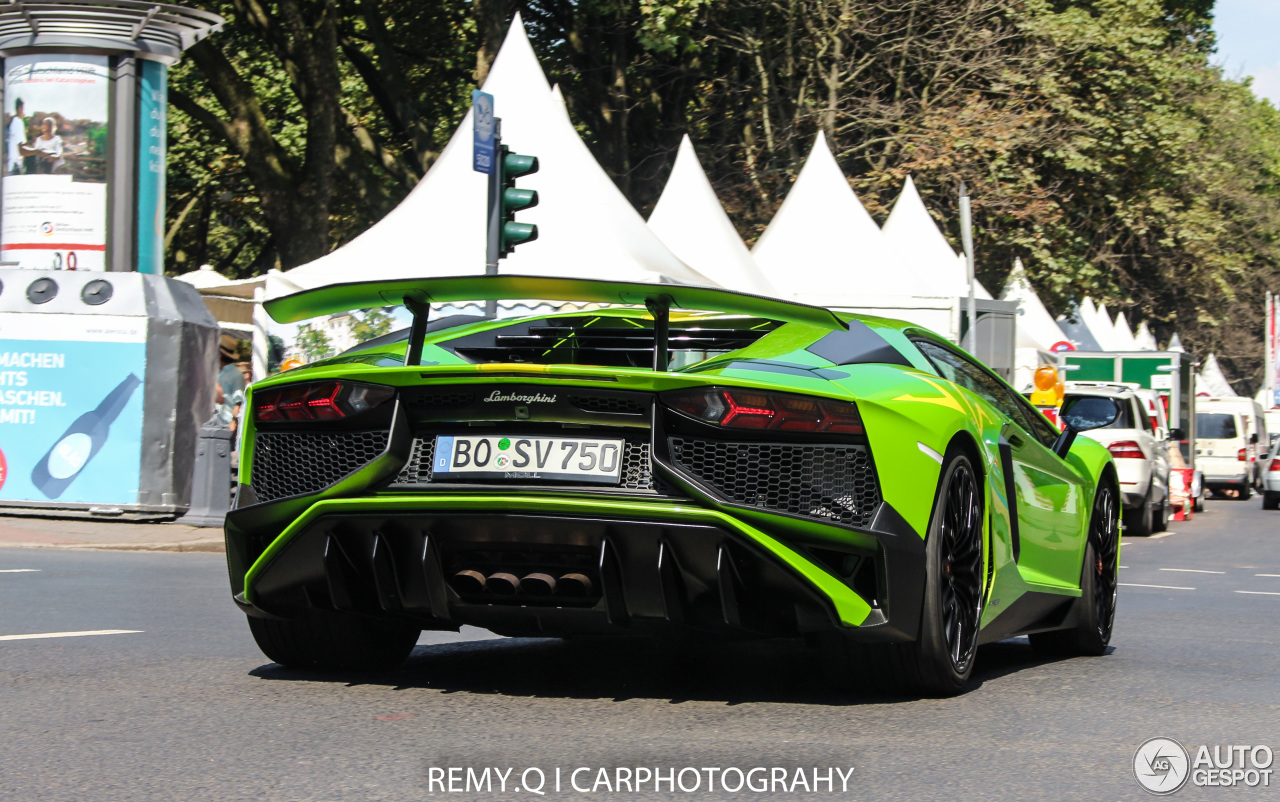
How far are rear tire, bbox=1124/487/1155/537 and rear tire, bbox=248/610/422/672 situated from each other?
15.4 meters

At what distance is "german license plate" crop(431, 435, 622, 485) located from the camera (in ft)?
15.3

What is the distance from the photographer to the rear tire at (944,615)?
16.1ft

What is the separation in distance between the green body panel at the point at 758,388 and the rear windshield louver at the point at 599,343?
118 mm

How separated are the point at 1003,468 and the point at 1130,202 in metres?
32.0

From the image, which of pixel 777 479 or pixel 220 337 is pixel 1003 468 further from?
pixel 220 337

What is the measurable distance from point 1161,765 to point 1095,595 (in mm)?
2565

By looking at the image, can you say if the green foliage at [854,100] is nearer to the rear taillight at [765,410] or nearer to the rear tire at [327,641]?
the rear tire at [327,641]

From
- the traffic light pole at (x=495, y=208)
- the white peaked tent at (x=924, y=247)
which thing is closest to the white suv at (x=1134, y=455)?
the white peaked tent at (x=924, y=247)

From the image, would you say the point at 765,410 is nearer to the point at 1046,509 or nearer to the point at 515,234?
the point at 1046,509

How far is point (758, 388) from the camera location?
4.61 metres

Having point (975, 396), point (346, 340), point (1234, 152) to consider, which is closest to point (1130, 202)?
point (1234, 152)

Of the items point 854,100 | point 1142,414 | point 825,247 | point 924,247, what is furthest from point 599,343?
point 854,100

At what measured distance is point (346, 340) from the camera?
16.8 metres

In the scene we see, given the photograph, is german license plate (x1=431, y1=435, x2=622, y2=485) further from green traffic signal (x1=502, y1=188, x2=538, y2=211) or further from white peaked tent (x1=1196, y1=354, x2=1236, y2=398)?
white peaked tent (x1=1196, y1=354, x2=1236, y2=398)
